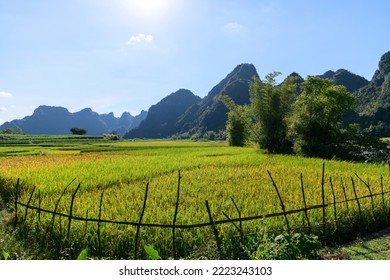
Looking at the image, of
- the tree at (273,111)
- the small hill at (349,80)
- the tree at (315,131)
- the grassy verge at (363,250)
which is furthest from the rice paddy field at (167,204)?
the small hill at (349,80)

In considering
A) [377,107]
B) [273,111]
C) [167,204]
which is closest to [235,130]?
[273,111]

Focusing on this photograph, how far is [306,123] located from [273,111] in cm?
473

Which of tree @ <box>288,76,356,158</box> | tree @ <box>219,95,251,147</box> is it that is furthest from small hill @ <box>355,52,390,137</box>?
tree @ <box>288,76,356,158</box>

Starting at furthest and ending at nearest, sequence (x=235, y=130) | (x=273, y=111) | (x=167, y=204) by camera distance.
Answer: (x=235, y=130) < (x=273, y=111) < (x=167, y=204)

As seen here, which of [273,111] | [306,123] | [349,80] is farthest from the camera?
[349,80]

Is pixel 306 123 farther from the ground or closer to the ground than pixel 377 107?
closer to the ground

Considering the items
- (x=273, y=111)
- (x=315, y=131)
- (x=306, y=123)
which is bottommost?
(x=315, y=131)

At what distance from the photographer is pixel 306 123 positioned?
2661cm

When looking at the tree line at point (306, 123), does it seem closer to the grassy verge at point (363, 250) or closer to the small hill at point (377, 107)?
the grassy verge at point (363, 250)

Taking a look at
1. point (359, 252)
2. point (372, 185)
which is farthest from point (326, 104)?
point (359, 252)

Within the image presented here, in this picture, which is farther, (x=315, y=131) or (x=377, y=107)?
(x=377, y=107)

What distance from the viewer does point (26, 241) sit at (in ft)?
24.4

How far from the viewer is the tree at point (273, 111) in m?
31.0

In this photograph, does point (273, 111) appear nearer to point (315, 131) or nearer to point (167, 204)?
point (315, 131)
